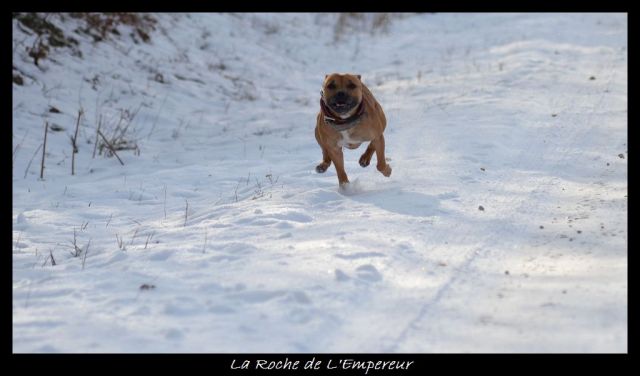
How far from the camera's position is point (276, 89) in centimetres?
1238

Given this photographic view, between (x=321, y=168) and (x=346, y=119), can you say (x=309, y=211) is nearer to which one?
(x=346, y=119)

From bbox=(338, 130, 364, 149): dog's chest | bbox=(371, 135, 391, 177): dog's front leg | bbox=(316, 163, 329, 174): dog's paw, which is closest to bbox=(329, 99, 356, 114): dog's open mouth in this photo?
bbox=(338, 130, 364, 149): dog's chest

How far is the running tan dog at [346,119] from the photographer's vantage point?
5.60 metres

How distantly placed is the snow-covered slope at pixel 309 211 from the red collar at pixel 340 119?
0.61 meters

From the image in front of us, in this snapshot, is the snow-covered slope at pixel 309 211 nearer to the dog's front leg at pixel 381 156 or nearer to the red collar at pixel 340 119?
the dog's front leg at pixel 381 156

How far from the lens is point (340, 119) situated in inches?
225

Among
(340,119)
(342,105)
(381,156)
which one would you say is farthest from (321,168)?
(342,105)

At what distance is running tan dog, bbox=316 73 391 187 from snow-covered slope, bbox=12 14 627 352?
38 centimetres

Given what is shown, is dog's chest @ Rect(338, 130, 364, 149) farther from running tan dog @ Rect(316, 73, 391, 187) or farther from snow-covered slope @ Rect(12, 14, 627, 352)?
snow-covered slope @ Rect(12, 14, 627, 352)
